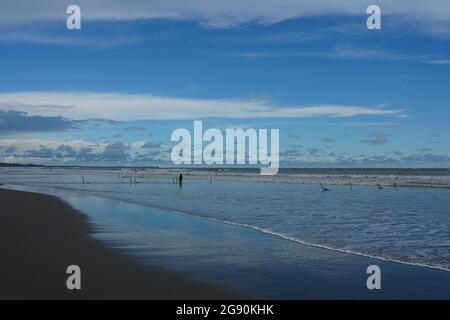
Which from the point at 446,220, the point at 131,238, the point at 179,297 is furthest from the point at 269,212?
the point at 179,297

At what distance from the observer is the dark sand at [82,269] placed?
9.13 m

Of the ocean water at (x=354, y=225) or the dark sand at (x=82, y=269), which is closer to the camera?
the dark sand at (x=82, y=269)

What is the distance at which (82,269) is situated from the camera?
11.1m

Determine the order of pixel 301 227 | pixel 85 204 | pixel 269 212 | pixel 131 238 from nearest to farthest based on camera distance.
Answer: pixel 131 238, pixel 301 227, pixel 269 212, pixel 85 204

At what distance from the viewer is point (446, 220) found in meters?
20.8

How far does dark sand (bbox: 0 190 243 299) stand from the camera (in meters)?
9.13

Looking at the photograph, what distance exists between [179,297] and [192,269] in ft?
7.46

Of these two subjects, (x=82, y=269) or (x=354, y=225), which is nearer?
(x=82, y=269)
